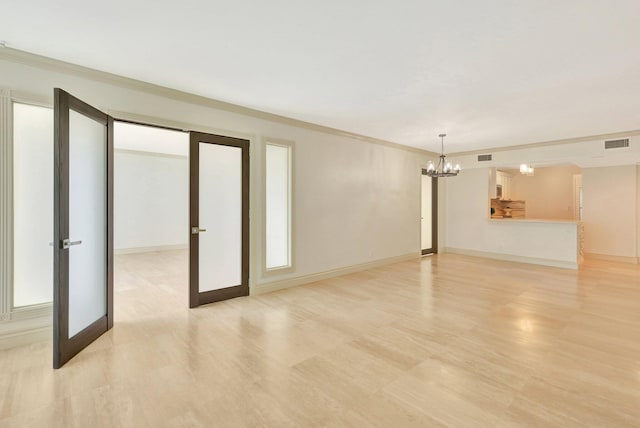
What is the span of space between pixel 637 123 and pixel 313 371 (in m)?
6.87

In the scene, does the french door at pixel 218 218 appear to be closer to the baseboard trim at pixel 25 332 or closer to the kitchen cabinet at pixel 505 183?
the baseboard trim at pixel 25 332

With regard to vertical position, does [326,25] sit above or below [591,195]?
above

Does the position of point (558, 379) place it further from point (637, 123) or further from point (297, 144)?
point (637, 123)

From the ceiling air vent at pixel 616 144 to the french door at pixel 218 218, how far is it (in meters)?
7.03

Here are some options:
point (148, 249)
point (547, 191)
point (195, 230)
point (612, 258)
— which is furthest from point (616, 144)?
point (148, 249)

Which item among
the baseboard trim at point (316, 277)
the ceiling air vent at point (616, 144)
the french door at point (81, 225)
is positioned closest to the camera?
the french door at point (81, 225)

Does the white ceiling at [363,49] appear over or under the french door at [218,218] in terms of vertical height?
over

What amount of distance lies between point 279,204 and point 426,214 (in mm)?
5064

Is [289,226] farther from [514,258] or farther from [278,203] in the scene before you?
[514,258]

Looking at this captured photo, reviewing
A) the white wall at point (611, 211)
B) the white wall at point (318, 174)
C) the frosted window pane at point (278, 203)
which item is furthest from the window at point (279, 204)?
the white wall at point (611, 211)

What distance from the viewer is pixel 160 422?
6.37ft

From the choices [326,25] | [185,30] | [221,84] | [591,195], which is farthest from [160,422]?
[591,195]

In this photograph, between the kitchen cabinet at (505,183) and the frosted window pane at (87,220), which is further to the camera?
the kitchen cabinet at (505,183)

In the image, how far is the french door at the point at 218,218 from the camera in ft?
13.5
